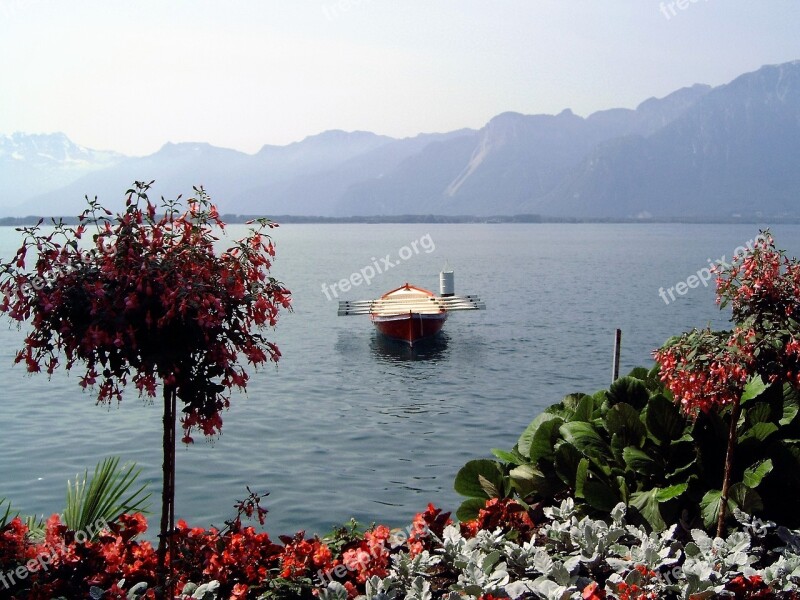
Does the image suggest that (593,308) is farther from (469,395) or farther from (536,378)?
(469,395)

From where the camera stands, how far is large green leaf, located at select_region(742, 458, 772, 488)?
27.5 feet

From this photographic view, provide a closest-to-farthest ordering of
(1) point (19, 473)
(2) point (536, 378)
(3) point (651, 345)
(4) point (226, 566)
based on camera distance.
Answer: (4) point (226, 566)
(1) point (19, 473)
(2) point (536, 378)
(3) point (651, 345)

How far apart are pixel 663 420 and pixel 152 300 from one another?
18.4 feet

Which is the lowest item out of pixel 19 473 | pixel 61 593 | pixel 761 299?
pixel 19 473

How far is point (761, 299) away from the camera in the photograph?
8.04m

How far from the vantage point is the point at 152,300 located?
6.42 meters

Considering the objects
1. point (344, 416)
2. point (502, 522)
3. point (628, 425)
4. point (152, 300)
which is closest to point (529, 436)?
point (628, 425)

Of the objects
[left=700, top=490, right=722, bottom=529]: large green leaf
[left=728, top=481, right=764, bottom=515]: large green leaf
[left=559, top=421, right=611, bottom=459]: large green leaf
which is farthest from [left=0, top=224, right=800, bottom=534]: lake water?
[left=728, top=481, right=764, bottom=515]: large green leaf

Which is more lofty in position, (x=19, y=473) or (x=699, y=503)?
(x=699, y=503)

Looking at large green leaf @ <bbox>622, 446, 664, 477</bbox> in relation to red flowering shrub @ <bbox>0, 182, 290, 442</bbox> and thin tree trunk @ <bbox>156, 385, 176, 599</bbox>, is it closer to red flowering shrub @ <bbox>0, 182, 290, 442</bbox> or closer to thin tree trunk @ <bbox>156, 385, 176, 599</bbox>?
red flowering shrub @ <bbox>0, 182, 290, 442</bbox>

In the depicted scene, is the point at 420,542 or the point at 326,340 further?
the point at 326,340

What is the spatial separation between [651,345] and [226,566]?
39185 mm

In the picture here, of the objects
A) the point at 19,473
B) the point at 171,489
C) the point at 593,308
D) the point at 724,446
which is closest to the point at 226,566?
the point at 171,489

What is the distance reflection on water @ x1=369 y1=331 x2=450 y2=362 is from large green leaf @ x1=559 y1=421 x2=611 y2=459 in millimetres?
28917
